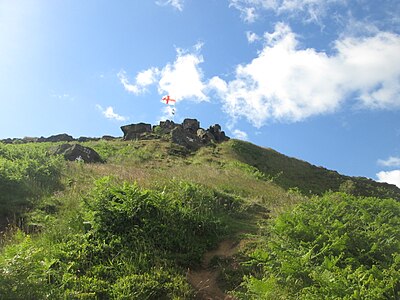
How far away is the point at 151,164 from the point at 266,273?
19.3 m

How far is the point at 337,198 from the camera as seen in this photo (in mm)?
10695

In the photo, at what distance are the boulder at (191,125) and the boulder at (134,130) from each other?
388cm

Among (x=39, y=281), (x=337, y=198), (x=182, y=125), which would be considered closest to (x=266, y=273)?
(x=39, y=281)

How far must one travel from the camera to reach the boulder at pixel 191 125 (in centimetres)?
4183

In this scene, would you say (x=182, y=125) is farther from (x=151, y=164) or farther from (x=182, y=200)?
(x=182, y=200)

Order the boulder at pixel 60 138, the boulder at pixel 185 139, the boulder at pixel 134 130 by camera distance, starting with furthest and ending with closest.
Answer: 1. the boulder at pixel 60 138
2. the boulder at pixel 134 130
3. the boulder at pixel 185 139

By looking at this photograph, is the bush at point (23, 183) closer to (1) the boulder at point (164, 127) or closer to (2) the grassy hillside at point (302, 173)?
(2) the grassy hillside at point (302, 173)

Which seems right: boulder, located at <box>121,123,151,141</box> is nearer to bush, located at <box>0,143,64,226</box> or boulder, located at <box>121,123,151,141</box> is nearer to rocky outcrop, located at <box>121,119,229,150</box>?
rocky outcrop, located at <box>121,119,229,150</box>

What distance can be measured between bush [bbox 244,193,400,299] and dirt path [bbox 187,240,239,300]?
56 centimetres

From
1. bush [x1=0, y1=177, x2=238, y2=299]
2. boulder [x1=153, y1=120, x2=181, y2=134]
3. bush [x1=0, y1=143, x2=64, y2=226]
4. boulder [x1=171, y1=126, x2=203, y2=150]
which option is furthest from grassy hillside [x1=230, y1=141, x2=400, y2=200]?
bush [x1=0, y1=177, x2=238, y2=299]

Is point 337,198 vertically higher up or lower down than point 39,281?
higher up

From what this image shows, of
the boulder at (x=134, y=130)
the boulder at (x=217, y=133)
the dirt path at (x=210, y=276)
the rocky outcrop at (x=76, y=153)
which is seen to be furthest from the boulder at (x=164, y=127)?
the dirt path at (x=210, y=276)

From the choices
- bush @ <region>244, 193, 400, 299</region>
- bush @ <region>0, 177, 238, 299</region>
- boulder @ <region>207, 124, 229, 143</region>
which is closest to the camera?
bush @ <region>244, 193, 400, 299</region>

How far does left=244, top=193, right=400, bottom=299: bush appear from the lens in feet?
17.0
